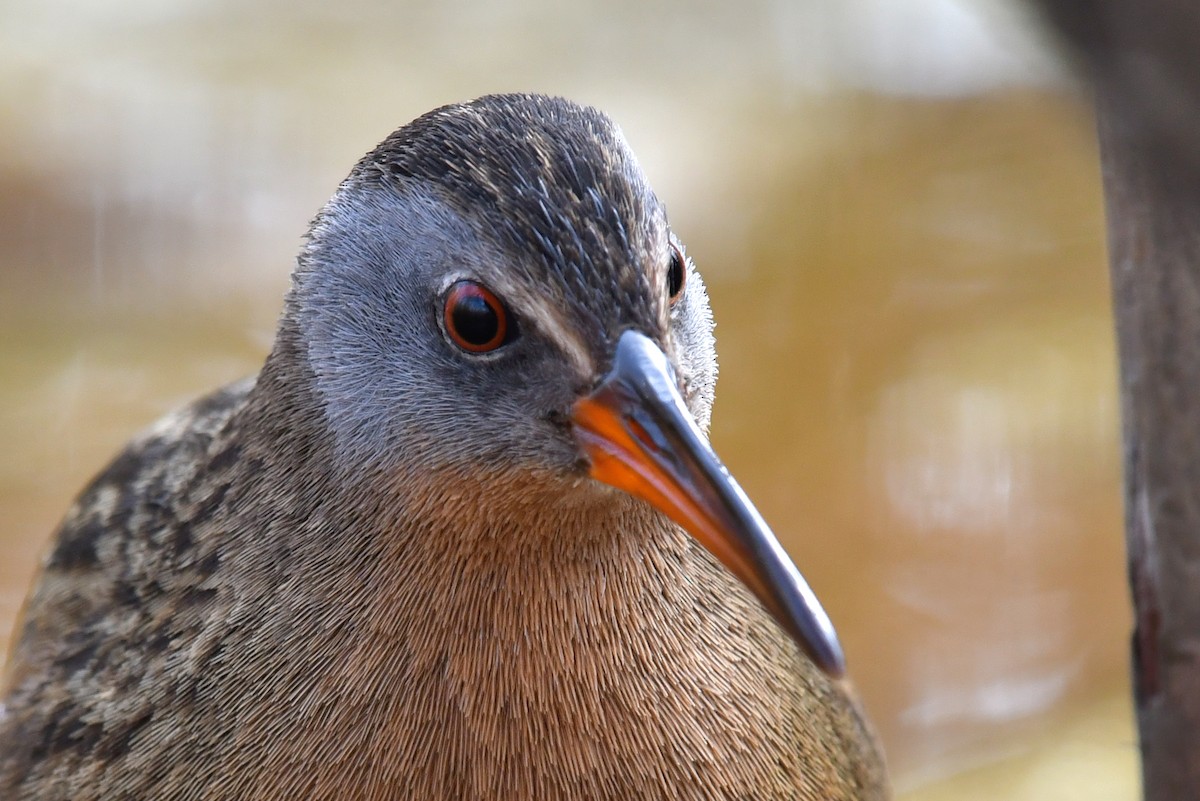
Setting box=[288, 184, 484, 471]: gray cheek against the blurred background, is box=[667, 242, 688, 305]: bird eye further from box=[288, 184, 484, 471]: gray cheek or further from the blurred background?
the blurred background

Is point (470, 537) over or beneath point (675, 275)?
beneath

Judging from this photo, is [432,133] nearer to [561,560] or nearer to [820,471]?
[561,560]

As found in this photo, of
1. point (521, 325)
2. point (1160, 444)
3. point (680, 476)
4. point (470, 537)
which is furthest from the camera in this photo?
point (1160, 444)

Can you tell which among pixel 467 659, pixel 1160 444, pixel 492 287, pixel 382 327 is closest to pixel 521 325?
pixel 492 287

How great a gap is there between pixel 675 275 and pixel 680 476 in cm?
44

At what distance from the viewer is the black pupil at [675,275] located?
7.86ft

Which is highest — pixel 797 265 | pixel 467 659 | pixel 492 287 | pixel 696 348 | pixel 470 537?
pixel 797 265

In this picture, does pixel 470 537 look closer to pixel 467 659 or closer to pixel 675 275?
pixel 467 659

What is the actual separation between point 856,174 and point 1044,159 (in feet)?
3.26

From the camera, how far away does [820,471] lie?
564 centimetres

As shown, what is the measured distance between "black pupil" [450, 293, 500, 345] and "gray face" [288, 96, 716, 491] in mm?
28

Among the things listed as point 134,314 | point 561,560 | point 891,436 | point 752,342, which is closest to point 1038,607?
point 891,436

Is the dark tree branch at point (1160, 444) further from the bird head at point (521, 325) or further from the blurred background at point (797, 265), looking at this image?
the blurred background at point (797, 265)

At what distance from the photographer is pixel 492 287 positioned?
2.29 metres
